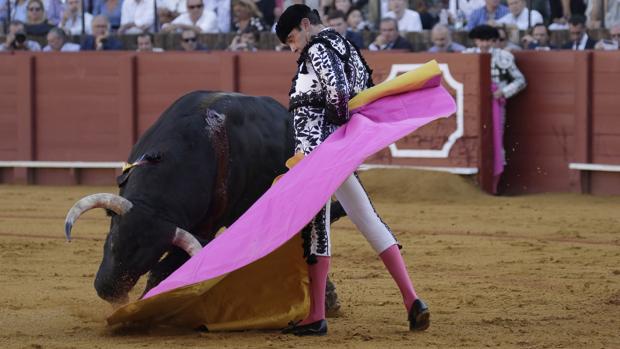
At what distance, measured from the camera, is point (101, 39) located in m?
12.5

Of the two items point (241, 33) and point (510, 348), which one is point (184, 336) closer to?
→ point (510, 348)

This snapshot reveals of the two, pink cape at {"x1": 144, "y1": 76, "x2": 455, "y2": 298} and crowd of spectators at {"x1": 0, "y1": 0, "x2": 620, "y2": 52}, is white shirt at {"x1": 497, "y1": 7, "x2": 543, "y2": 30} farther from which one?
pink cape at {"x1": 144, "y1": 76, "x2": 455, "y2": 298}

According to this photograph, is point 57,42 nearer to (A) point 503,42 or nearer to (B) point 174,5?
(B) point 174,5

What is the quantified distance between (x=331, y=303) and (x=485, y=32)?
18.3 ft

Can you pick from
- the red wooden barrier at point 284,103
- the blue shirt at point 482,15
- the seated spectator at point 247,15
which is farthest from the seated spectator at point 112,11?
the blue shirt at point 482,15

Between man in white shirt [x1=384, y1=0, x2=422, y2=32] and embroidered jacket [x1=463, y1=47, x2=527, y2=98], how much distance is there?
Answer: 1096 mm

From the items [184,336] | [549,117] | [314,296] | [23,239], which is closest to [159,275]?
[184,336]

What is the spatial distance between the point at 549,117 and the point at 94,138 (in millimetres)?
4158

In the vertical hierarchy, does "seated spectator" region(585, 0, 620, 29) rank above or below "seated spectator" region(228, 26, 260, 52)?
above

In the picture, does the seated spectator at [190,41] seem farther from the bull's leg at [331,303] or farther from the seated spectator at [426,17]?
the bull's leg at [331,303]

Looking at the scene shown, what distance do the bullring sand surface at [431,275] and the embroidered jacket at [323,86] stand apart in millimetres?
738

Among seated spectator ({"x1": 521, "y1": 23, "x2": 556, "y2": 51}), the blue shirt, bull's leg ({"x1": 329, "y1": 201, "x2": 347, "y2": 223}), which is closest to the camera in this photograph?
bull's leg ({"x1": 329, "y1": 201, "x2": 347, "y2": 223})

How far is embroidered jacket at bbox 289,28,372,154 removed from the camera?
180 inches

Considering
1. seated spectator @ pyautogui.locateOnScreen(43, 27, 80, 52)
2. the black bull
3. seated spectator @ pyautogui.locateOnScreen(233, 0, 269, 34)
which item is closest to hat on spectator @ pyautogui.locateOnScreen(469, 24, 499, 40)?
seated spectator @ pyautogui.locateOnScreen(233, 0, 269, 34)
